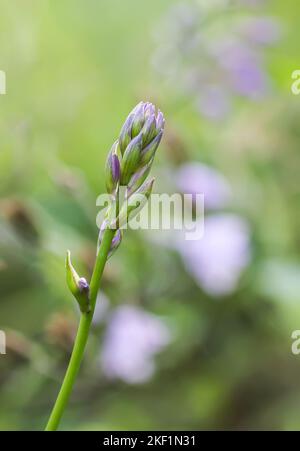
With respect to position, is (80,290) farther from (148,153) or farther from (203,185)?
(203,185)

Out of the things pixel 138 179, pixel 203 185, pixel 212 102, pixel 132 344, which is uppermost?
pixel 212 102

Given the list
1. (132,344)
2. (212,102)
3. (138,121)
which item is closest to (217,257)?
(132,344)

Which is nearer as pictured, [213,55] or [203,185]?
[203,185]

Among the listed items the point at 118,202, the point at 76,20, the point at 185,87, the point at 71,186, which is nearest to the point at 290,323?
the point at 71,186

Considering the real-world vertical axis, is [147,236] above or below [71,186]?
above

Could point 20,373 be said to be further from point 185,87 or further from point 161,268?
point 185,87

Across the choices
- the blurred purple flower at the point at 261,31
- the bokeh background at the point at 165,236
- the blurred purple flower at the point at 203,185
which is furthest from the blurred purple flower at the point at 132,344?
the blurred purple flower at the point at 261,31
